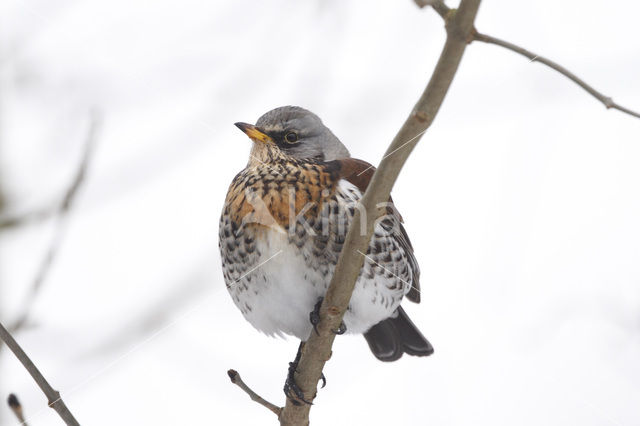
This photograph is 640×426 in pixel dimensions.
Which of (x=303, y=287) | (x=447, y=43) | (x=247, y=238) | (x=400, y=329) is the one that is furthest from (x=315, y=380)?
(x=447, y=43)

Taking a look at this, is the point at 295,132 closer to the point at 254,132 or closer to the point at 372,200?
the point at 254,132

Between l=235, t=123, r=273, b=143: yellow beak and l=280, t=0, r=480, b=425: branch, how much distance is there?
1314 mm

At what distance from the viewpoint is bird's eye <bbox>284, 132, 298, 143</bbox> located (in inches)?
185

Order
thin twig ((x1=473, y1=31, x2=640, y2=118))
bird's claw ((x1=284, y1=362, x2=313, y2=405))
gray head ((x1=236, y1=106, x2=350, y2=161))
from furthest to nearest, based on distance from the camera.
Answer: gray head ((x1=236, y1=106, x2=350, y2=161))
bird's claw ((x1=284, y1=362, x2=313, y2=405))
thin twig ((x1=473, y1=31, x2=640, y2=118))

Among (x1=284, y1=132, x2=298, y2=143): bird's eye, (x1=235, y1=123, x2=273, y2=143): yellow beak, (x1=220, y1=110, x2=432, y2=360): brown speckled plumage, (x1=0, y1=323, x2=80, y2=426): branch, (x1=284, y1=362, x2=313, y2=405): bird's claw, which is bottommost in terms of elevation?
(x1=284, y1=362, x2=313, y2=405): bird's claw

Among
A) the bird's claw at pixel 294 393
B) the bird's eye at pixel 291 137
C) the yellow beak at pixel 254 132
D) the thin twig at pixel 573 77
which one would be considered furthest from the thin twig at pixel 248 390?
the thin twig at pixel 573 77

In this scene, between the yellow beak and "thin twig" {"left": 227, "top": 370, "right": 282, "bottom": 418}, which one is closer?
"thin twig" {"left": 227, "top": 370, "right": 282, "bottom": 418}

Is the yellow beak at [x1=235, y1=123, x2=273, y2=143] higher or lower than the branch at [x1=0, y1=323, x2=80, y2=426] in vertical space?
higher

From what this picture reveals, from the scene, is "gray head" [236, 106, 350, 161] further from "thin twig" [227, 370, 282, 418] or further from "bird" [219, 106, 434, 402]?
"thin twig" [227, 370, 282, 418]

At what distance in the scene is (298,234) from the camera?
4.17 meters

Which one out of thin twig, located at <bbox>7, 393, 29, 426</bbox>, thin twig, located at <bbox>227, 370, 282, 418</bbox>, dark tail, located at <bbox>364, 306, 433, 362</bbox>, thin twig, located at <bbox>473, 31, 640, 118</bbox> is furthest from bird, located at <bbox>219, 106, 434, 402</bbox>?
thin twig, located at <bbox>473, 31, 640, 118</bbox>

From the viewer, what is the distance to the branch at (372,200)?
2.56 meters

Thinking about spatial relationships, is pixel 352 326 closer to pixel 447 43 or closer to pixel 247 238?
pixel 247 238

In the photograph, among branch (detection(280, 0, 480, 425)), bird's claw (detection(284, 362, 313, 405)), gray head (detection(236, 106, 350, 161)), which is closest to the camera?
branch (detection(280, 0, 480, 425))
